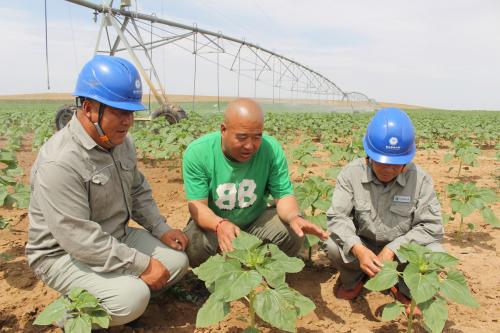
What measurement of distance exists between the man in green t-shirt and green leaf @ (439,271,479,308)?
837 mm

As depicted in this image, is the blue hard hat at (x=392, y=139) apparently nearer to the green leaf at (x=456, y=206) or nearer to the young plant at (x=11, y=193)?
the green leaf at (x=456, y=206)

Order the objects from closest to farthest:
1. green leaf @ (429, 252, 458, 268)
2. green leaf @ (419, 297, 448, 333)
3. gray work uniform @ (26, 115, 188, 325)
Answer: green leaf @ (419, 297, 448, 333)
green leaf @ (429, 252, 458, 268)
gray work uniform @ (26, 115, 188, 325)

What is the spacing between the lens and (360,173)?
9.00 feet

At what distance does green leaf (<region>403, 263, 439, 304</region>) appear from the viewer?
1.91 meters

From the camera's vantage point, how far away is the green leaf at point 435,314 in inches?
74.8

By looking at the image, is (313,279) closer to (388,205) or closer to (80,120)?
(388,205)

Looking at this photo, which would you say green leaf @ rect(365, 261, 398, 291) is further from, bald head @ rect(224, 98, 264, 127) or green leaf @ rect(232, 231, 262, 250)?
bald head @ rect(224, 98, 264, 127)

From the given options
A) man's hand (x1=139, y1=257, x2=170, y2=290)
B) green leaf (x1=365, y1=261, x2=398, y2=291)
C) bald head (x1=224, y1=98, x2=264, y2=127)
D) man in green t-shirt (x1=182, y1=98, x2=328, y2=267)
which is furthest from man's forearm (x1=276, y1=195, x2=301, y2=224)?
man's hand (x1=139, y1=257, x2=170, y2=290)

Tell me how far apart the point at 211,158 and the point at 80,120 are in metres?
0.88

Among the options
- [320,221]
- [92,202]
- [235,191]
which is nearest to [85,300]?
[92,202]

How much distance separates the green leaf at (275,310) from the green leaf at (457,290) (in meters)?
0.74

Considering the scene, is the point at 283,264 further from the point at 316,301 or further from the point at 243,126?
the point at 316,301

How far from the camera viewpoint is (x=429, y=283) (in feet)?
6.39

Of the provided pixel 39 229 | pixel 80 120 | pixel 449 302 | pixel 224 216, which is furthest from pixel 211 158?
pixel 449 302
